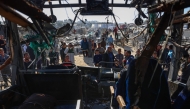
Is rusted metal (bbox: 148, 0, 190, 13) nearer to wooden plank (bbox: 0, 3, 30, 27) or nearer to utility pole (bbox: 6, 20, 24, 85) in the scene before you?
wooden plank (bbox: 0, 3, 30, 27)

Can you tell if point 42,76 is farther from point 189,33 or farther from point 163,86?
point 189,33

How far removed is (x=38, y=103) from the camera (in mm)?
3664

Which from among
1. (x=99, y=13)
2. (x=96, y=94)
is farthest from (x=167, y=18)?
(x=99, y=13)

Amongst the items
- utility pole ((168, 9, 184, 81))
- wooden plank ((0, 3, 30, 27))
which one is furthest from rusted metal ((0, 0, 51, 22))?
utility pole ((168, 9, 184, 81))

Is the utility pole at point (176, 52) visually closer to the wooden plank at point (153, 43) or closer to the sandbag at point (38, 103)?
the wooden plank at point (153, 43)

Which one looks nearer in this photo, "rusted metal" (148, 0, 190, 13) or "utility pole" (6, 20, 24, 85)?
"rusted metal" (148, 0, 190, 13)

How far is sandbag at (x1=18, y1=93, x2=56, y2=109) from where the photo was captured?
11.8 ft

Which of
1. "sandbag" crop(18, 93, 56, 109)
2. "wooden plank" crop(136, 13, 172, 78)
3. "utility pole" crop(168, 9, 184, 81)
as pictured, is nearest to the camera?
"wooden plank" crop(136, 13, 172, 78)

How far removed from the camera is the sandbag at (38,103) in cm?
358

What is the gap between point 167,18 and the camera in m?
2.29

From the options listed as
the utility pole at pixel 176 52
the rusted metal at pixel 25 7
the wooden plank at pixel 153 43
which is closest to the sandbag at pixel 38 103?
the rusted metal at pixel 25 7

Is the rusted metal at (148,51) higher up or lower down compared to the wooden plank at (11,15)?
lower down

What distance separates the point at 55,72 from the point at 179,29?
4044 mm

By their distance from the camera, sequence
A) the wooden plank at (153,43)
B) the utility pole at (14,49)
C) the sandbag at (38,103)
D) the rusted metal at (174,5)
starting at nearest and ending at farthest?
the rusted metal at (174,5) → the wooden plank at (153,43) → the sandbag at (38,103) → the utility pole at (14,49)
